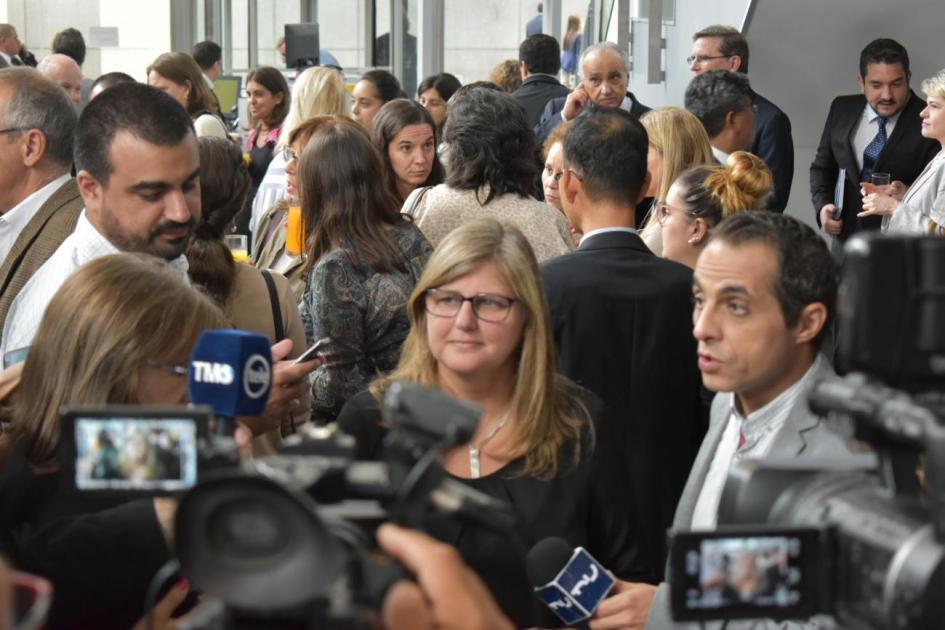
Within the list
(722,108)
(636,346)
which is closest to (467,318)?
(636,346)

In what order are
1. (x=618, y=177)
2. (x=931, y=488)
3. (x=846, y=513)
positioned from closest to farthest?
(x=931, y=488) → (x=846, y=513) → (x=618, y=177)

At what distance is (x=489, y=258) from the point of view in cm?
312

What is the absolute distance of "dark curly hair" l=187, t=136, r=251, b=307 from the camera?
3891 millimetres

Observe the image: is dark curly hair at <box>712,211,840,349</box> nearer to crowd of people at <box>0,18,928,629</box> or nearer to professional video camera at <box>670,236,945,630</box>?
crowd of people at <box>0,18,928,629</box>

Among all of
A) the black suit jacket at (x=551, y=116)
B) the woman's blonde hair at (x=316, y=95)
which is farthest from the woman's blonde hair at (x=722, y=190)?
the black suit jacket at (x=551, y=116)

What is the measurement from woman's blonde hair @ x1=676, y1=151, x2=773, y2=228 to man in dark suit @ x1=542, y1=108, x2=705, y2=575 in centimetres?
47

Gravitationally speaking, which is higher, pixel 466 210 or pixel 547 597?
pixel 466 210

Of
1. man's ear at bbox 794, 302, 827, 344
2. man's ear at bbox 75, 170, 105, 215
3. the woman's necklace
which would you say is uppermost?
man's ear at bbox 75, 170, 105, 215

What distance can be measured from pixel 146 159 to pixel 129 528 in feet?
4.27

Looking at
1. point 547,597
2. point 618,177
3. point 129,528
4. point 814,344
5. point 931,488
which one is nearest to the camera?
point 931,488

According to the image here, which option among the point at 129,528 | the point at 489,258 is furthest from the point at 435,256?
the point at 129,528

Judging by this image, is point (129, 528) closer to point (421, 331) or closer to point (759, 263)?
point (421, 331)

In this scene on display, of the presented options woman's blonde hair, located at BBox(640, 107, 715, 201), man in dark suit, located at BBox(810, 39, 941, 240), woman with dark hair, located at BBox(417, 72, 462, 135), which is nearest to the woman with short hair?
woman's blonde hair, located at BBox(640, 107, 715, 201)

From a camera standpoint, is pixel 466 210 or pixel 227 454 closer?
pixel 227 454
